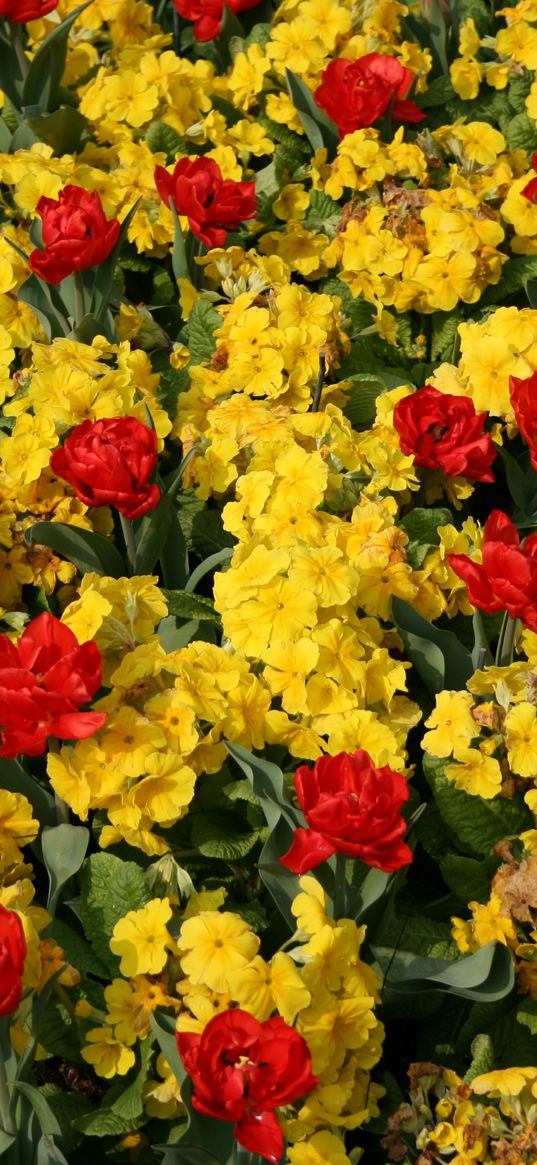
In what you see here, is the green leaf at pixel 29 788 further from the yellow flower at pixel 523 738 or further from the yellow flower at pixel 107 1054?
the yellow flower at pixel 523 738

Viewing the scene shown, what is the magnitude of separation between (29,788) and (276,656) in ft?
1.29

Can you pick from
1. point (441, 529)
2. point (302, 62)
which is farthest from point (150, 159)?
point (441, 529)

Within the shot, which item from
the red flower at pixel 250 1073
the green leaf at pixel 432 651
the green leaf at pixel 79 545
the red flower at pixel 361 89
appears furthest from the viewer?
the red flower at pixel 361 89

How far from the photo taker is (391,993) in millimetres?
1904

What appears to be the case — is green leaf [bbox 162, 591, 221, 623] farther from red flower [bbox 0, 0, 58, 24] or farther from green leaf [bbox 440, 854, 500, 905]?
red flower [bbox 0, 0, 58, 24]

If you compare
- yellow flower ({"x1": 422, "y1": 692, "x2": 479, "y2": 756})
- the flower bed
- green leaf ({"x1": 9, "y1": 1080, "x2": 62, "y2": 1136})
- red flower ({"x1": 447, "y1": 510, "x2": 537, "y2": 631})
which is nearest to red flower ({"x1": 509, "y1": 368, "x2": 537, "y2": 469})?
the flower bed

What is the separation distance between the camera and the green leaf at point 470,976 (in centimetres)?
181

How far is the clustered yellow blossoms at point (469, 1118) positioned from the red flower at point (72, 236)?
1378 millimetres

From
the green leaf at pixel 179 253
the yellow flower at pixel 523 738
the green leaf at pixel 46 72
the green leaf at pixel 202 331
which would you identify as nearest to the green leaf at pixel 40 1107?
the yellow flower at pixel 523 738

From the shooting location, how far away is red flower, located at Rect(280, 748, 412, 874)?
162cm

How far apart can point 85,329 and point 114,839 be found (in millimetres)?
1096

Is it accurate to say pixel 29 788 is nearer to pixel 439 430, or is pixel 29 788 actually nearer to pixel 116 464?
pixel 116 464

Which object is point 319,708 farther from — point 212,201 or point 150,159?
point 150,159

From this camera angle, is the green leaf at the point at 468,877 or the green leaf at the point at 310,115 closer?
the green leaf at the point at 468,877
